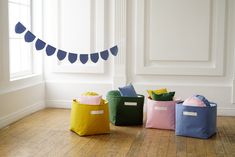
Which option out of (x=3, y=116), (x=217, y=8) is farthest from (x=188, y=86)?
(x=3, y=116)

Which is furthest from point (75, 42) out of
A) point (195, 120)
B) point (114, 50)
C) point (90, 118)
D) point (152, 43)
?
point (195, 120)

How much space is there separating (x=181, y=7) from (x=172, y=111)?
1.51m

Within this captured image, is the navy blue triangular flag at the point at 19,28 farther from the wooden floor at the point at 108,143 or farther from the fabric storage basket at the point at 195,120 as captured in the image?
the fabric storage basket at the point at 195,120

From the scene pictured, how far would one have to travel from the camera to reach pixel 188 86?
17.2 feet

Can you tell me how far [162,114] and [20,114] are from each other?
5.64 ft

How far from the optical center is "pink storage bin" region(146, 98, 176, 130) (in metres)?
4.35

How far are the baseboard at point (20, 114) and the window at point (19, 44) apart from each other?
0.43 metres

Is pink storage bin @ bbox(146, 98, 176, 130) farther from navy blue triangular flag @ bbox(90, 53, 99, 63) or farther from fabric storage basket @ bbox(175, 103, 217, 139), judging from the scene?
navy blue triangular flag @ bbox(90, 53, 99, 63)

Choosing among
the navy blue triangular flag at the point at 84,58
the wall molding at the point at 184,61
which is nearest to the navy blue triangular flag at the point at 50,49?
the navy blue triangular flag at the point at 84,58

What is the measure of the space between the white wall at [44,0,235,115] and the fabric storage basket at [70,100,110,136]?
4.26 feet

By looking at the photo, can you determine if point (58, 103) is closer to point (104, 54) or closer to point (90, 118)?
point (104, 54)

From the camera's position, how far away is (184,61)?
17.2 feet

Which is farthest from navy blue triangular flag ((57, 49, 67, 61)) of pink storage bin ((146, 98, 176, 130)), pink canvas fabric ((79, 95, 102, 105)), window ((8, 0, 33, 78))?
pink storage bin ((146, 98, 176, 130))

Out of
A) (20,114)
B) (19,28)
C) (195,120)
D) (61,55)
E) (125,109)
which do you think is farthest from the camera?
(61,55)
